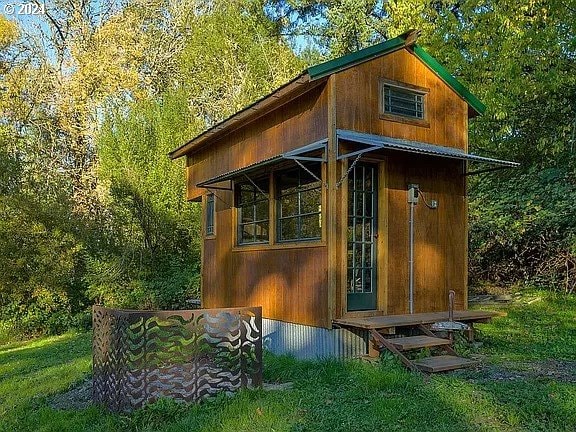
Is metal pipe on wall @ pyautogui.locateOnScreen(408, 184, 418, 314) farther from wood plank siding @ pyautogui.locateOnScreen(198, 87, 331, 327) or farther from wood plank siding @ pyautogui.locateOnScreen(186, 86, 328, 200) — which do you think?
wood plank siding @ pyautogui.locateOnScreen(186, 86, 328, 200)

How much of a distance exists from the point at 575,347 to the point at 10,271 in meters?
11.1

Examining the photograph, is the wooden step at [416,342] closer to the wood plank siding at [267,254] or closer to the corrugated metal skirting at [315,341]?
the corrugated metal skirting at [315,341]

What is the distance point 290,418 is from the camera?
462cm

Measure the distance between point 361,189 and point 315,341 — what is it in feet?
6.54

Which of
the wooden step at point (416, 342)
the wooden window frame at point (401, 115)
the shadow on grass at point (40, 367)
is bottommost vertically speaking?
the shadow on grass at point (40, 367)

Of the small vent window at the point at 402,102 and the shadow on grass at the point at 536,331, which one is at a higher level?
the small vent window at the point at 402,102

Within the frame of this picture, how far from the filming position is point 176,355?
17.6 feet

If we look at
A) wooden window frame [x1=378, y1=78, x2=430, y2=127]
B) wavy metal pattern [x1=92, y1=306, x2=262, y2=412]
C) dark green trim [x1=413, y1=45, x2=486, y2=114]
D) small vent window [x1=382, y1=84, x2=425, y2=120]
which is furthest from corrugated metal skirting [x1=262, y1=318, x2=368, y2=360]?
dark green trim [x1=413, y1=45, x2=486, y2=114]

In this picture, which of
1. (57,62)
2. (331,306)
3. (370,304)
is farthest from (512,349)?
(57,62)

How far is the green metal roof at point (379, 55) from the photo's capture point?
A: 21.5 feet

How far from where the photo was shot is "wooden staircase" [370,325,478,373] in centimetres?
581

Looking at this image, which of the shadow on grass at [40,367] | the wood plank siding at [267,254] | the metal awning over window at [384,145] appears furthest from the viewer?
the wood plank siding at [267,254]

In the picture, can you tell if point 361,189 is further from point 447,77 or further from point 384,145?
point 447,77

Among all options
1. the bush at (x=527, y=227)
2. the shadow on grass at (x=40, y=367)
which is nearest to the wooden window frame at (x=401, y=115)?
the bush at (x=527, y=227)
